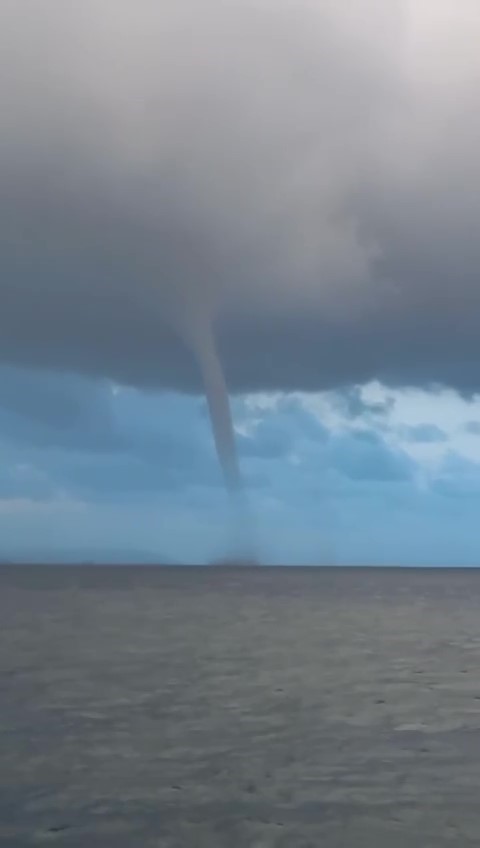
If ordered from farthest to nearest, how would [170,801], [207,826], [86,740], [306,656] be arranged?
[306,656] < [86,740] < [170,801] < [207,826]

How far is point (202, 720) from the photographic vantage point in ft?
166

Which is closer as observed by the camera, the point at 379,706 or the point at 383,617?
the point at 379,706

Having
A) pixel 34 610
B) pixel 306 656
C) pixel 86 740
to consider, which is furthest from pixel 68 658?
pixel 34 610

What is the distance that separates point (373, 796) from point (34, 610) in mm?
124149

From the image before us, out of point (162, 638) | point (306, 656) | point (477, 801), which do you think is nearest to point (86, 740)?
point (477, 801)

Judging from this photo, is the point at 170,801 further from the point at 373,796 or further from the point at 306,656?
the point at 306,656

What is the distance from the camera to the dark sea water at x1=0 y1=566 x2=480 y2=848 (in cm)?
3173

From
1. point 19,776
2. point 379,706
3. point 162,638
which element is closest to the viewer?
point 19,776

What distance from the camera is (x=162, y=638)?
340 feet

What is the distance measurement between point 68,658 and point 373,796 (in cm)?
4825

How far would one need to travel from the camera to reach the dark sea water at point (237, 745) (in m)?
31.7

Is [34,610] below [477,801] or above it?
above

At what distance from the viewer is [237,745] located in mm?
44625

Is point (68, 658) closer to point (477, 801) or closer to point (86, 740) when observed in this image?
point (86, 740)
